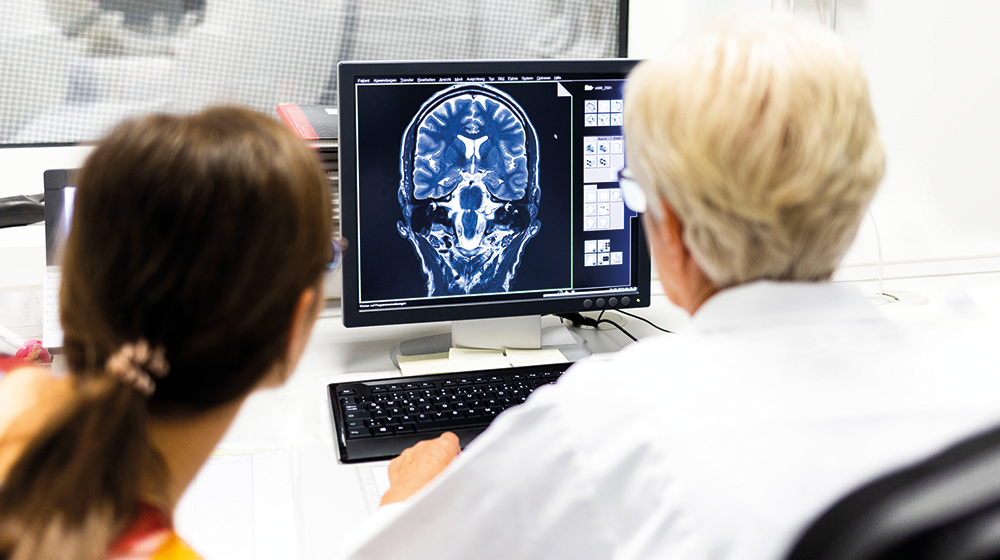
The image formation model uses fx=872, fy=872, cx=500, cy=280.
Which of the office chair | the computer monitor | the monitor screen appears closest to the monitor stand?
the monitor screen

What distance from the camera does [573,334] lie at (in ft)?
5.43

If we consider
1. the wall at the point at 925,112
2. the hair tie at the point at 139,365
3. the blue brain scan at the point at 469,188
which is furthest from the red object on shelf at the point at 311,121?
the hair tie at the point at 139,365

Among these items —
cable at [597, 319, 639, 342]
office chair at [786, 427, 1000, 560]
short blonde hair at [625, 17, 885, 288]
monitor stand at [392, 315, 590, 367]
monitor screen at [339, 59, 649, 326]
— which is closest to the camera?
office chair at [786, 427, 1000, 560]

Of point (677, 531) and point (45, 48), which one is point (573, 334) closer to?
point (677, 531)

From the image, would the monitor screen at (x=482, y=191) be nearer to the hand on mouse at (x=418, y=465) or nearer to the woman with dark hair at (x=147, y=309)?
the hand on mouse at (x=418, y=465)

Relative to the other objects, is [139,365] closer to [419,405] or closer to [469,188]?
[419,405]

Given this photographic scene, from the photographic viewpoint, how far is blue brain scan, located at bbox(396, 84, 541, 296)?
1.41 meters

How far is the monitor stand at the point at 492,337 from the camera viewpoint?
1546 mm

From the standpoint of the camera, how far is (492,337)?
5.09 feet

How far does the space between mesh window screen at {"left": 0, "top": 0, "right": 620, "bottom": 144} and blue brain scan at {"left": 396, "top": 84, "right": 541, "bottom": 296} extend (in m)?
0.52

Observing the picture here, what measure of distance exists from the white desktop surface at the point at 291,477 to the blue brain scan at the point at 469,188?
0.76 ft

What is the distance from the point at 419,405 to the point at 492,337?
1.00ft

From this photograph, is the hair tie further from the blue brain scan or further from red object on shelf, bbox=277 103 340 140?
red object on shelf, bbox=277 103 340 140

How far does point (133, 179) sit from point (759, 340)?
520 mm
